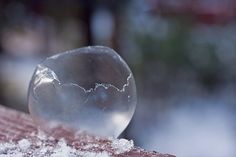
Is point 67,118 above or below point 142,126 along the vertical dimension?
below

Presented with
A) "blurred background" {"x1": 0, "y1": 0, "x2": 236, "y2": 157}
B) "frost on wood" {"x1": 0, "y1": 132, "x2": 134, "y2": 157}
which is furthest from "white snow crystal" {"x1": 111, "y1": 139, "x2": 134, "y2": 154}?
"blurred background" {"x1": 0, "y1": 0, "x2": 236, "y2": 157}

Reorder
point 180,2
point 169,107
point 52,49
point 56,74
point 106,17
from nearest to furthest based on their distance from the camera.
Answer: point 56,74 → point 106,17 → point 169,107 → point 180,2 → point 52,49

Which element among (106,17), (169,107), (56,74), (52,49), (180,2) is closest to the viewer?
(56,74)

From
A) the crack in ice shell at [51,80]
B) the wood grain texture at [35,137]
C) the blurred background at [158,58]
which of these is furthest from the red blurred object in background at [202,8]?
the crack in ice shell at [51,80]

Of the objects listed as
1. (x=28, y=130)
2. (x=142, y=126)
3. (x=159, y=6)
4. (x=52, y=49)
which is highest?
(x=159, y=6)

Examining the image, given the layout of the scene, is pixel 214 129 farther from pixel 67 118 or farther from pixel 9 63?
pixel 67 118

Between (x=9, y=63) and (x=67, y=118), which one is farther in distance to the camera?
(x=9, y=63)

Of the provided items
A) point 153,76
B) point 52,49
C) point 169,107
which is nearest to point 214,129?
point 169,107

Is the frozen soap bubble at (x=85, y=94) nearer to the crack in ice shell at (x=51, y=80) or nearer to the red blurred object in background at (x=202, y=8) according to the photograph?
the crack in ice shell at (x=51, y=80)

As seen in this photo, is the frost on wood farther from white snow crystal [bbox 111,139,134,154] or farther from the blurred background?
the blurred background
